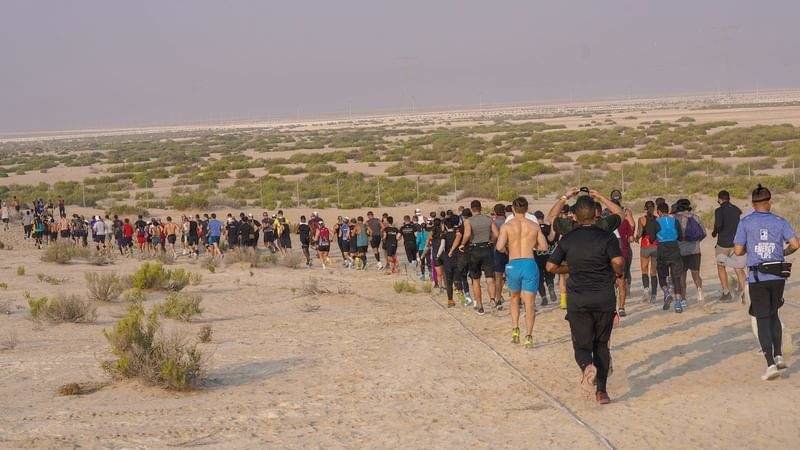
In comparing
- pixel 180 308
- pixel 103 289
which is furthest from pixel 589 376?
pixel 103 289

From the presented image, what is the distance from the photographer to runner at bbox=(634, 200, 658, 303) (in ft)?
42.7

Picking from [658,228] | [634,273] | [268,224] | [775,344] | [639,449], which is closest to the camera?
[639,449]

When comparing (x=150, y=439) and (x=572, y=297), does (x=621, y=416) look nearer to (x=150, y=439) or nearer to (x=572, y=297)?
(x=572, y=297)

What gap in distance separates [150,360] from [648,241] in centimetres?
702

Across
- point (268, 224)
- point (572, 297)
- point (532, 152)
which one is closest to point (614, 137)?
point (532, 152)

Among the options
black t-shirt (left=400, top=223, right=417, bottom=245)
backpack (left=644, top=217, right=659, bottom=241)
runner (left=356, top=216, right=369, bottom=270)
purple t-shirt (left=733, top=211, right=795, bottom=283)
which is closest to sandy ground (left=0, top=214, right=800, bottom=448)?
backpack (left=644, top=217, right=659, bottom=241)

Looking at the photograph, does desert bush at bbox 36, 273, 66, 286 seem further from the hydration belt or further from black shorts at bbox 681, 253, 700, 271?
the hydration belt

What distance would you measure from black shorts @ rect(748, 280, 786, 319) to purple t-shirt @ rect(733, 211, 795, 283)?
0.05 meters

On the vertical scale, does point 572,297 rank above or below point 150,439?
above

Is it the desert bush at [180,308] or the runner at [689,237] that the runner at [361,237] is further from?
the runner at [689,237]

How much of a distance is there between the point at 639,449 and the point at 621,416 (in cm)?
93

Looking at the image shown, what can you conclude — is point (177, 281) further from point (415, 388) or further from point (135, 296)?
point (415, 388)

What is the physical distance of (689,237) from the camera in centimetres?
1301

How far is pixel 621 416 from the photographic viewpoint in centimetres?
817
